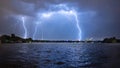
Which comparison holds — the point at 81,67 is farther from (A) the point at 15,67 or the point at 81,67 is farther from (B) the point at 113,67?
(A) the point at 15,67

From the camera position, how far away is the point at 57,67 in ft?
178

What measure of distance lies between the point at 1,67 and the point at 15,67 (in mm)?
2905

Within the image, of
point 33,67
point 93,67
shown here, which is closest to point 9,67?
point 33,67

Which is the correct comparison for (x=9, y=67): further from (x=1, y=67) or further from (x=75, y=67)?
(x=75, y=67)

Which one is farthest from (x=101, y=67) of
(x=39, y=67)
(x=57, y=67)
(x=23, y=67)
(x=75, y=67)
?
(x=23, y=67)

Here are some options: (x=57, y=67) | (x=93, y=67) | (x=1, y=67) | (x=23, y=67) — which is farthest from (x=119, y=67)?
(x=1, y=67)

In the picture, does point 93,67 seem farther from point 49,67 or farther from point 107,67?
point 49,67

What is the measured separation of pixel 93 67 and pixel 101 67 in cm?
175

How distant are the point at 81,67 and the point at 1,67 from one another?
17477 mm

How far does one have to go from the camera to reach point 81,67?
5575cm

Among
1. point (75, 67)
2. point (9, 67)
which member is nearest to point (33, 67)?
point (9, 67)

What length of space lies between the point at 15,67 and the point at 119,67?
22026 millimetres

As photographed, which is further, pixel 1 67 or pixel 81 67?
pixel 81 67

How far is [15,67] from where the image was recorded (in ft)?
174
